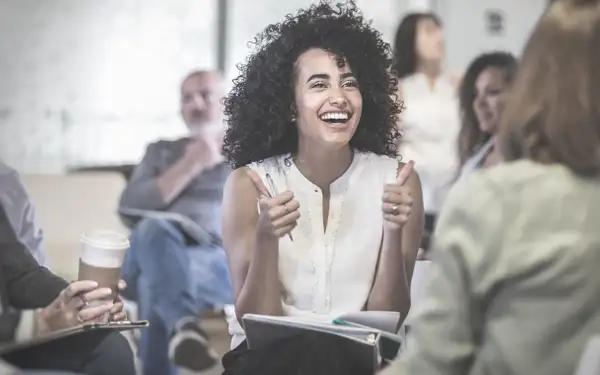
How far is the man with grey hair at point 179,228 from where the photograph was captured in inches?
82.4

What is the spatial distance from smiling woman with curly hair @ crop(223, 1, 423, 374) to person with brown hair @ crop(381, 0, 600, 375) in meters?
0.55

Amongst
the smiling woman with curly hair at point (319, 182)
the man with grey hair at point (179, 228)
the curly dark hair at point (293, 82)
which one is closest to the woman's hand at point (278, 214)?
the smiling woman with curly hair at point (319, 182)

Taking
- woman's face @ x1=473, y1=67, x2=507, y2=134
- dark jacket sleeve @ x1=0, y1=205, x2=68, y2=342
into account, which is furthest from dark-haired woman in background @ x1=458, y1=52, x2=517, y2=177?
dark jacket sleeve @ x1=0, y1=205, x2=68, y2=342

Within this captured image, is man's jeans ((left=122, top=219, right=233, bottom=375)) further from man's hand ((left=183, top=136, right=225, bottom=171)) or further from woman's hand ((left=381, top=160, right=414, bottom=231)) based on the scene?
woman's hand ((left=381, top=160, right=414, bottom=231))

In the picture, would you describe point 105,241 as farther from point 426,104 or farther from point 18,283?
point 426,104

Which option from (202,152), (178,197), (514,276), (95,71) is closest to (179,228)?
(178,197)

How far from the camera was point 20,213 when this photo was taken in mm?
1809

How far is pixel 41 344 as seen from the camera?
143 centimetres

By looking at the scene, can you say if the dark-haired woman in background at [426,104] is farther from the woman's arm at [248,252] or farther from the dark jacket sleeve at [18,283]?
the dark jacket sleeve at [18,283]

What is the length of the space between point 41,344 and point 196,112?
2.87ft

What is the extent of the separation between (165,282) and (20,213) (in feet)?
1.58

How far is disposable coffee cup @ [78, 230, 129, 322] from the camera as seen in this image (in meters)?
1.56

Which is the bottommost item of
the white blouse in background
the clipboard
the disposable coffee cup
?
the clipboard

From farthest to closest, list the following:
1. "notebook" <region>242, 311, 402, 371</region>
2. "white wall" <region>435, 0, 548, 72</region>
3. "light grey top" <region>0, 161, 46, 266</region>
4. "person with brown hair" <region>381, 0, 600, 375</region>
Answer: "white wall" <region>435, 0, 548, 72</region> < "light grey top" <region>0, 161, 46, 266</region> < "notebook" <region>242, 311, 402, 371</region> < "person with brown hair" <region>381, 0, 600, 375</region>
